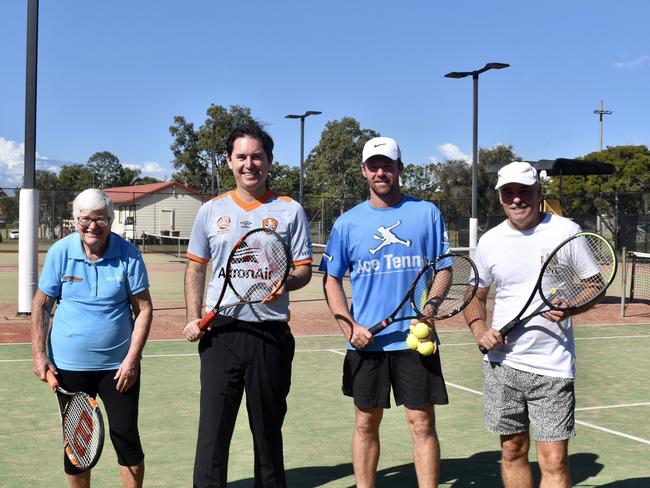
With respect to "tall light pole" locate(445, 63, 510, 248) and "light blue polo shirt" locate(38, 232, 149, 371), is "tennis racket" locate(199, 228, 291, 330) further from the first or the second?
"tall light pole" locate(445, 63, 510, 248)

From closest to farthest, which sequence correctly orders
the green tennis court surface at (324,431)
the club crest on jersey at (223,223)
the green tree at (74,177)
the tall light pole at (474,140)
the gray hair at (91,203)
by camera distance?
the gray hair at (91,203)
the club crest on jersey at (223,223)
the green tennis court surface at (324,431)
the tall light pole at (474,140)
the green tree at (74,177)

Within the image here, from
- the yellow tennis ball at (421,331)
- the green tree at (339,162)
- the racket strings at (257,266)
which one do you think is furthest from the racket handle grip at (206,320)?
the green tree at (339,162)

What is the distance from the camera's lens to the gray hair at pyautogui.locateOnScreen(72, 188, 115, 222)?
13.7 feet

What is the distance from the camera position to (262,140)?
4336 mm

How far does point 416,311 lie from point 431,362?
26 centimetres

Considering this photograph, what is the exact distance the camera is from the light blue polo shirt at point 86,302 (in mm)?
4242

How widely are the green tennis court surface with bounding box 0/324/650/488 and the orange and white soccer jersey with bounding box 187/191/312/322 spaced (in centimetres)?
144

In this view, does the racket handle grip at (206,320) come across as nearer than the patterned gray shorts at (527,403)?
No

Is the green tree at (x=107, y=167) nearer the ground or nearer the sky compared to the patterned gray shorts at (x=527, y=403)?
nearer the sky

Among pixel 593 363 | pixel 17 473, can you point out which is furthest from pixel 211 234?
pixel 593 363

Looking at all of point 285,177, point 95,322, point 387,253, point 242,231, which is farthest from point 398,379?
point 285,177

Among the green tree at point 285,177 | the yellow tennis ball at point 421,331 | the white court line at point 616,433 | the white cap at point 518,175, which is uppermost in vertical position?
the green tree at point 285,177

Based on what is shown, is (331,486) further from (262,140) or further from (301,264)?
(262,140)

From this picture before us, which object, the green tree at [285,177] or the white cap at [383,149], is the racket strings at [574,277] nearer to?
the white cap at [383,149]
